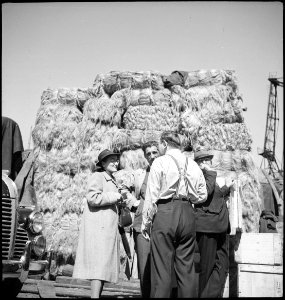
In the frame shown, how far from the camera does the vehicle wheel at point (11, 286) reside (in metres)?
4.51

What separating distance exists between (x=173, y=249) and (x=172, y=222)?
279 mm

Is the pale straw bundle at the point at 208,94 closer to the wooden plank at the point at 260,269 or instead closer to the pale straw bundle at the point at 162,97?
the pale straw bundle at the point at 162,97

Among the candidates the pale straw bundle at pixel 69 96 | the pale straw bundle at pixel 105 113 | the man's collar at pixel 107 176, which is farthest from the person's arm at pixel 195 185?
the pale straw bundle at pixel 69 96

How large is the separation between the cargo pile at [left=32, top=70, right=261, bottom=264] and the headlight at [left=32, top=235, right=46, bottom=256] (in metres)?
2.37

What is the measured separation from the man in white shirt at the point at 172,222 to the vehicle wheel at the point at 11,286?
1458mm

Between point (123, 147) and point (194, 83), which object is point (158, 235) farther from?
point (194, 83)

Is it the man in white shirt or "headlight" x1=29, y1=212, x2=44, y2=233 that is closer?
the man in white shirt

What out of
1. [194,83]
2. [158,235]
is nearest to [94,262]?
[158,235]

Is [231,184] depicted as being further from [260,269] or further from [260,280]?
[260,280]

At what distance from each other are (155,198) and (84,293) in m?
2.04

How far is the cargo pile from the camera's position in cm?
746

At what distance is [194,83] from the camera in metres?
7.97

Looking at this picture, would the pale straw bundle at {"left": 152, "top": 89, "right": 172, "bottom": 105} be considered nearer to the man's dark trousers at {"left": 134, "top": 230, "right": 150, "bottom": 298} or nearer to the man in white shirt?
the man's dark trousers at {"left": 134, "top": 230, "right": 150, "bottom": 298}

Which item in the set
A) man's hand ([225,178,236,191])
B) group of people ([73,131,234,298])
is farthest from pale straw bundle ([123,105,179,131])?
group of people ([73,131,234,298])
